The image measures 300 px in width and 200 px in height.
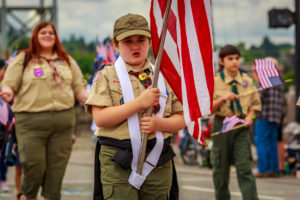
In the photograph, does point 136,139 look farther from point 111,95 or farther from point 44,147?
point 44,147

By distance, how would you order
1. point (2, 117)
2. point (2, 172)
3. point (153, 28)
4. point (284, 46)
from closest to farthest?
point (153, 28)
point (2, 117)
point (2, 172)
point (284, 46)

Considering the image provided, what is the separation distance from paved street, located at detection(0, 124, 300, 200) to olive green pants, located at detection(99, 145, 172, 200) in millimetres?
3927

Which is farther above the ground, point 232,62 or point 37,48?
point 37,48

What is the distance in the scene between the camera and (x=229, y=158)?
695 cm

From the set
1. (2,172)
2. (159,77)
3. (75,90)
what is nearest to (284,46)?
(2,172)

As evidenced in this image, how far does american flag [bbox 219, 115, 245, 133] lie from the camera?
21.9 feet

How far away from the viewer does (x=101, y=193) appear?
4316 mm

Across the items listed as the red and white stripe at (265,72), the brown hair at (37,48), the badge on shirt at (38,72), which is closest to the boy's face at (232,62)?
the red and white stripe at (265,72)

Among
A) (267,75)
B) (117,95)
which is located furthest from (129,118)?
(267,75)

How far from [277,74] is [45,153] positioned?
8.42 feet

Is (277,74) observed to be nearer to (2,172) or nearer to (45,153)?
(45,153)

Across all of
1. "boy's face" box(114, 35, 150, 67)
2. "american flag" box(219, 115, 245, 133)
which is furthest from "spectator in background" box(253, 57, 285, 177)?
"boy's face" box(114, 35, 150, 67)

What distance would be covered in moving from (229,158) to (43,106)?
208cm

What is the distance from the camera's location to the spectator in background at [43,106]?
6.36m
